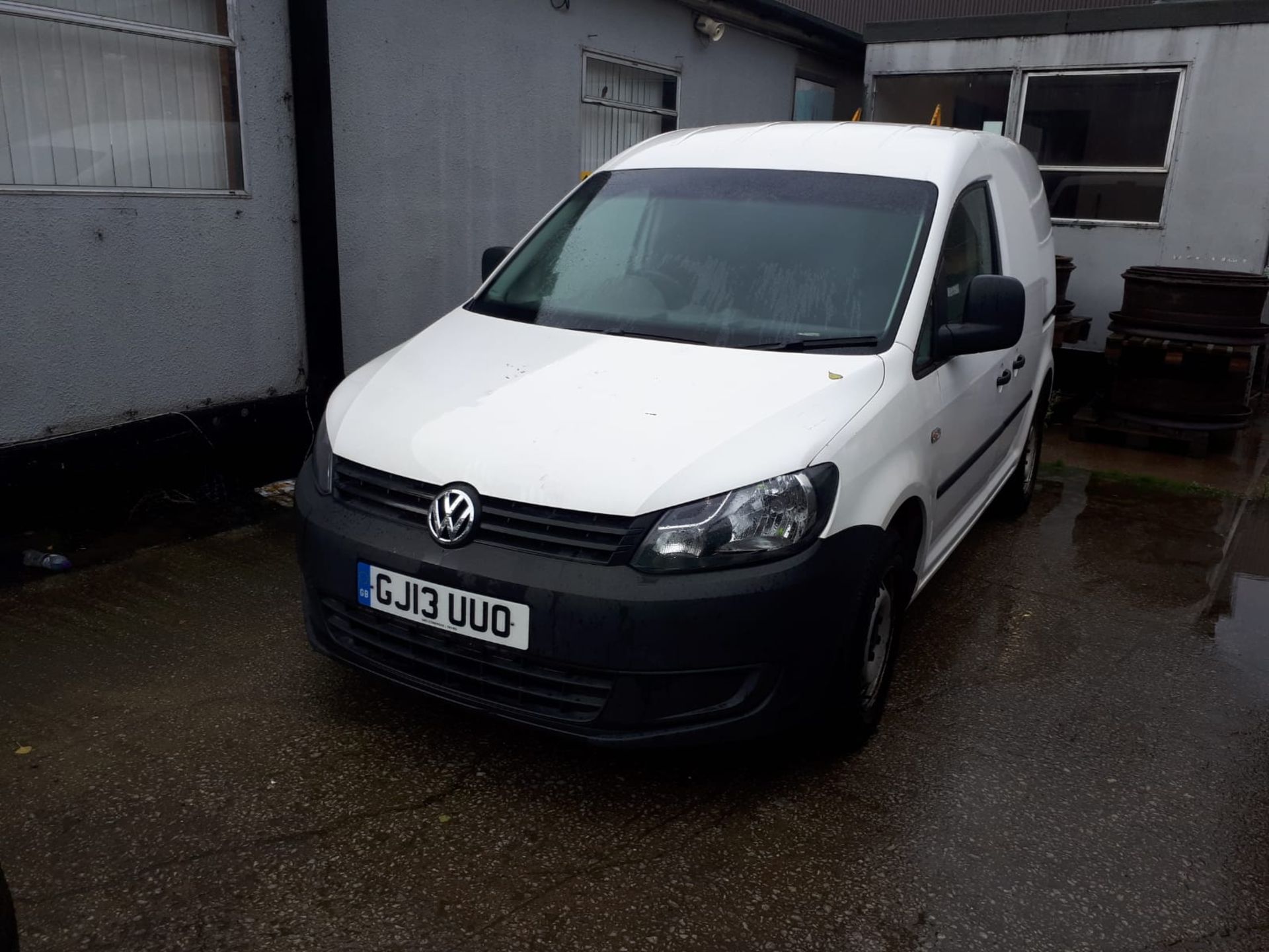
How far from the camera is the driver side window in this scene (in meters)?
3.53

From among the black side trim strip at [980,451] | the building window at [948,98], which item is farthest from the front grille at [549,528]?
the building window at [948,98]

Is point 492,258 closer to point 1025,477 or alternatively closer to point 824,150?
point 824,150

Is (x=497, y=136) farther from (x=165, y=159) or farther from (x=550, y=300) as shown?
(x=550, y=300)

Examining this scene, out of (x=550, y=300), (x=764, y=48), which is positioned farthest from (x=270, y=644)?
(x=764, y=48)

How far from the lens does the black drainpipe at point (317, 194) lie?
5.57m

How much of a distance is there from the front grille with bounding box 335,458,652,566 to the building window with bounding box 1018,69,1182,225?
8186 mm

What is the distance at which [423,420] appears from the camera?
3.05 meters

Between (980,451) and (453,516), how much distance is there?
237 centimetres

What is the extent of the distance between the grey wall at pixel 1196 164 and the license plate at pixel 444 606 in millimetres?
7923

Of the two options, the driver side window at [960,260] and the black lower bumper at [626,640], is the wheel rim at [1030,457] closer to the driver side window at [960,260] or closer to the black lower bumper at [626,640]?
the driver side window at [960,260]

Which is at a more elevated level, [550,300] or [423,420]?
[550,300]

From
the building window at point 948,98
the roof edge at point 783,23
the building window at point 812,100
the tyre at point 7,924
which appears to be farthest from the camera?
the building window at point 812,100

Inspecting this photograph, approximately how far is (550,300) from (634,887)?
6.94 ft

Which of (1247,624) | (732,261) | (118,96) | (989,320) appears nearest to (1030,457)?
(1247,624)
